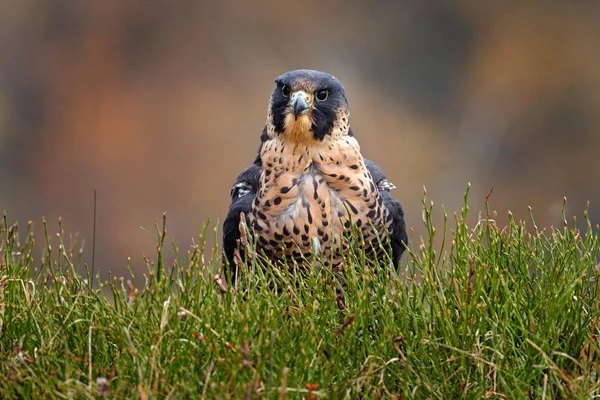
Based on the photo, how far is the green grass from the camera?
1.84 meters

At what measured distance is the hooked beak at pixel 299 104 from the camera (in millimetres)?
2779

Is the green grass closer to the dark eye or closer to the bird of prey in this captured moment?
the bird of prey

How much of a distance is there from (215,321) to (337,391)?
35cm

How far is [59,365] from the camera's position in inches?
78.7

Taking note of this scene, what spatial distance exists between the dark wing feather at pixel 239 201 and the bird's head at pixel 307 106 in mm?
187

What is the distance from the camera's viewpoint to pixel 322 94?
290 cm

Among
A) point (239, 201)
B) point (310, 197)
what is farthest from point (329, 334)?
point (239, 201)

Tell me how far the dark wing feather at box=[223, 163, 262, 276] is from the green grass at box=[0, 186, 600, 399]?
72 cm

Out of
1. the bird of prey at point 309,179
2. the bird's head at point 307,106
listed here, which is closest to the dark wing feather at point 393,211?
the bird of prey at point 309,179

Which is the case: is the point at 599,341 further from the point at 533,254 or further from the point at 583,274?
the point at 533,254

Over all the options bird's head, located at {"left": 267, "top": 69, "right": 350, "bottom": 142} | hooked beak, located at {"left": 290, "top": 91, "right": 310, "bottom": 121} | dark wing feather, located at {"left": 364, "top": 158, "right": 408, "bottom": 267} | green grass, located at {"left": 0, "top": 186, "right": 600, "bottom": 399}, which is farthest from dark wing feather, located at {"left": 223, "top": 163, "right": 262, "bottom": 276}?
green grass, located at {"left": 0, "top": 186, "right": 600, "bottom": 399}

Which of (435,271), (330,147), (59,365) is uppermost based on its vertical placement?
(330,147)

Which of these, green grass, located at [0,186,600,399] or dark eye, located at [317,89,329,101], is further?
dark eye, located at [317,89,329,101]

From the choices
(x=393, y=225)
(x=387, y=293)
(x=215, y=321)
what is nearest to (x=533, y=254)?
(x=387, y=293)
